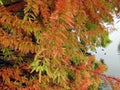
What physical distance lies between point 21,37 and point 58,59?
0.99 feet

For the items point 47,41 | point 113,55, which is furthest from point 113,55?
point 47,41

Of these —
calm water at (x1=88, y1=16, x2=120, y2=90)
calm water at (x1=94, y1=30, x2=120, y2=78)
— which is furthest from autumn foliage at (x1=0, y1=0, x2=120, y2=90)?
calm water at (x1=94, y1=30, x2=120, y2=78)

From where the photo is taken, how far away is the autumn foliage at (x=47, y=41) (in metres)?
2.29

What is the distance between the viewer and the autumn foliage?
229 centimetres

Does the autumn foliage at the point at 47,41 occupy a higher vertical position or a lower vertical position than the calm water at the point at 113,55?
lower

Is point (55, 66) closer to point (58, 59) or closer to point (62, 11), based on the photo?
point (58, 59)

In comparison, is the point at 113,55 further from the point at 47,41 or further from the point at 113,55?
the point at 47,41

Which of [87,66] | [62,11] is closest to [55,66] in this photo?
[62,11]

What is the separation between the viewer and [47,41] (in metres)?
2.28

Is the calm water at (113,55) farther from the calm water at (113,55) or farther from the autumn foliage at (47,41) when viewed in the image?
the autumn foliage at (47,41)

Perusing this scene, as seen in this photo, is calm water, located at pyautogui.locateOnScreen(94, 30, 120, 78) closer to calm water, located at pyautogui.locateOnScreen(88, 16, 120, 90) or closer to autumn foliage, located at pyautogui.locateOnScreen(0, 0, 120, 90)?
calm water, located at pyautogui.locateOnScreen(88, 16, 120, 90)

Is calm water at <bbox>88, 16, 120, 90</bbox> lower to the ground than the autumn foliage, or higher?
higher

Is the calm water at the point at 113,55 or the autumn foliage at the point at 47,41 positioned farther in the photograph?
the calm water at the point at 113,55

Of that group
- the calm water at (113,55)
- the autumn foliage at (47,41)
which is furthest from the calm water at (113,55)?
the autumn foliage at (47,41)
